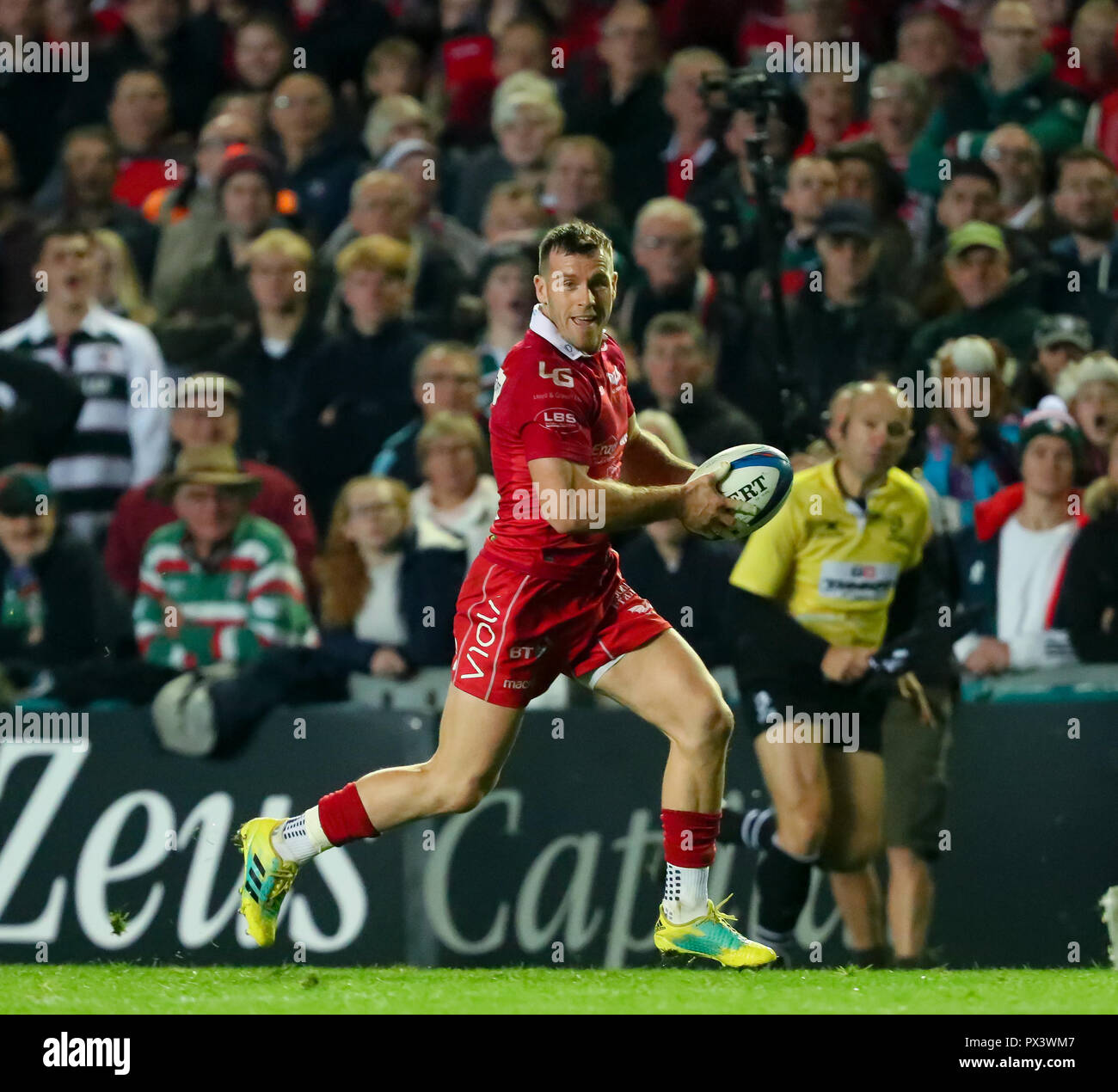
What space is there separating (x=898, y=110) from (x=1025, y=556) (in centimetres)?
293

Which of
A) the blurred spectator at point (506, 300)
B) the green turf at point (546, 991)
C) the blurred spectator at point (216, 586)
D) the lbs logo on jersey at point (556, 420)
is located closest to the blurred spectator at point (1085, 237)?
the blurred spectator at point (506, 300)

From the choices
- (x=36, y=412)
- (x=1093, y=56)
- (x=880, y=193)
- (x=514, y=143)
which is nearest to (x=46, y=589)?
(x=36, y=412)

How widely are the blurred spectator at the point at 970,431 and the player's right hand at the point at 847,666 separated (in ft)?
3.41

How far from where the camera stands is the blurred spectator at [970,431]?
30.0ft

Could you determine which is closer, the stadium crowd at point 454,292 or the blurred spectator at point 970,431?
the stadium crowd at point 454,292

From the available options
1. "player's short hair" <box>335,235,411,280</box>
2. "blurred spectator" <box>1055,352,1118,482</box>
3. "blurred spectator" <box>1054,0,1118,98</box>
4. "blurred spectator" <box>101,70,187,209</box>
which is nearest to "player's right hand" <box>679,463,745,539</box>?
"blurred spectator" <box>1055,352,1118,482</box>

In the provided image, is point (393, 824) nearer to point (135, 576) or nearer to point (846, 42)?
point (135, 576)

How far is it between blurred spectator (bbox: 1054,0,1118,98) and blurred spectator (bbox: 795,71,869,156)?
119 centimetres

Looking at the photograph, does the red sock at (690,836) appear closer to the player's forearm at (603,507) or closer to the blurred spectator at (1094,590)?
the player's forearm at (603,507)

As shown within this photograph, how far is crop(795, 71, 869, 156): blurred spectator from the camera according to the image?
1063cm

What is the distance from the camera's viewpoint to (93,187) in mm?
10914

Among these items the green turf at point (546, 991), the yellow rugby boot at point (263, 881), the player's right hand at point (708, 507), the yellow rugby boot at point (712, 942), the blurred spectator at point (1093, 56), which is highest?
the blurred spectator at point (1093, 56)

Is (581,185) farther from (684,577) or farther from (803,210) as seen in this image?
(684,577)

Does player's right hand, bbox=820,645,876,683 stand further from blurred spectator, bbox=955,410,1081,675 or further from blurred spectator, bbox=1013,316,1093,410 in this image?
blurred spectator, bbox=1013,316,1093,410
